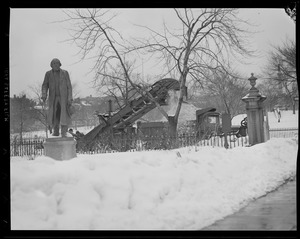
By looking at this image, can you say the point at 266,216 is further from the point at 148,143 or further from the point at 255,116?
the point at 255,116

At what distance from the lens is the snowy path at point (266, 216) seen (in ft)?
15.5

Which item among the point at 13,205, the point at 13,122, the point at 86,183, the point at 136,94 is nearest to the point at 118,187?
the point at 86,183

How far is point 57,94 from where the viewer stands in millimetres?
6203

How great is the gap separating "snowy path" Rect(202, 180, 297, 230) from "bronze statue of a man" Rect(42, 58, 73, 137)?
11.2ft

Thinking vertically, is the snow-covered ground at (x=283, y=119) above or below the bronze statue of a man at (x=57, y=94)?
below

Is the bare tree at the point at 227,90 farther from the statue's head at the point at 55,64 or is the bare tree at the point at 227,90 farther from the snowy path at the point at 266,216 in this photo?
the statue's head at the point at 55,64

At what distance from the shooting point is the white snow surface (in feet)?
15.9

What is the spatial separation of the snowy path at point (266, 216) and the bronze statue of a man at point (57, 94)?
3414 mm

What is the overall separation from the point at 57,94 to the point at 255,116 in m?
5.99

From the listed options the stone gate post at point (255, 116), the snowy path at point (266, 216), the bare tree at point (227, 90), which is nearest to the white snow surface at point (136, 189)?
the snowy path at point (266, 216)

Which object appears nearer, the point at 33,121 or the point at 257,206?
the point at 257,206
